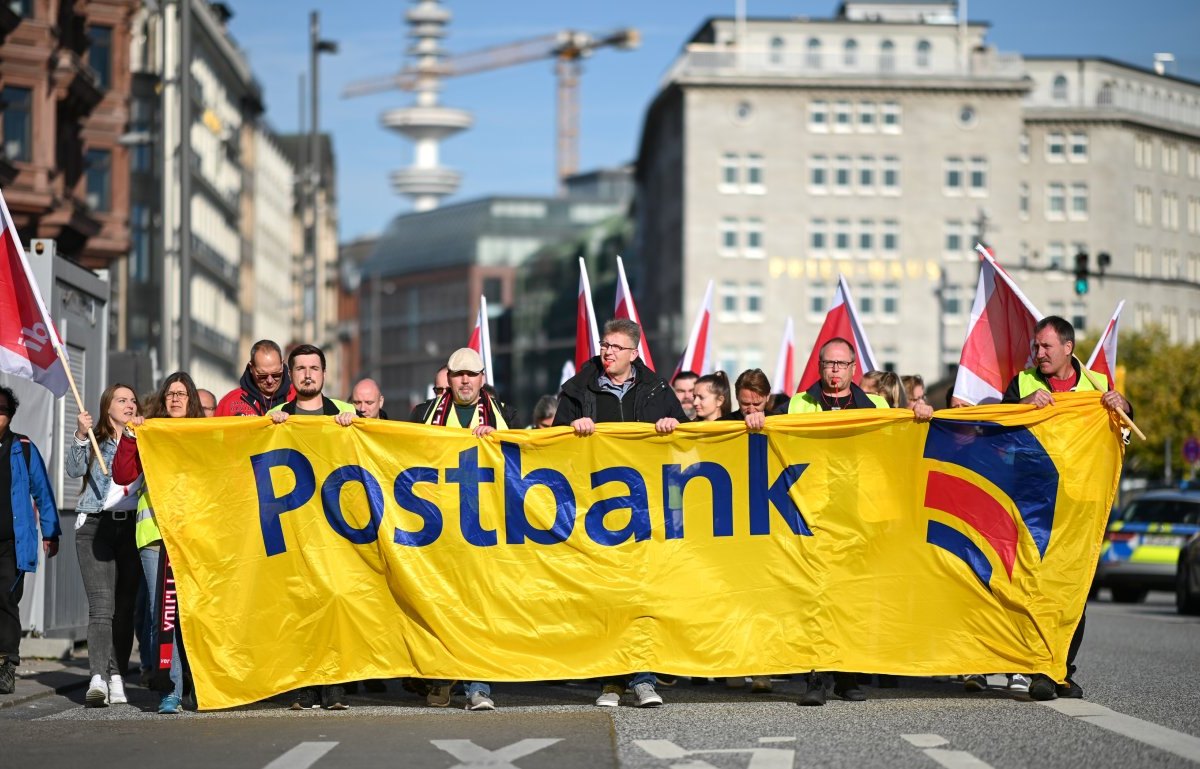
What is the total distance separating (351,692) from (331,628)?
5.52ft

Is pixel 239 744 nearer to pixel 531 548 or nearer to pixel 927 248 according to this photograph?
pixel 531 548

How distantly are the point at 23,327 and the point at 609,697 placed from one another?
165 inches

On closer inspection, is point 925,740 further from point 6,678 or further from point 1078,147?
point 1078,147

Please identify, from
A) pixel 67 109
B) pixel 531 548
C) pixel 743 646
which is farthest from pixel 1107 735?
pixel 67 109

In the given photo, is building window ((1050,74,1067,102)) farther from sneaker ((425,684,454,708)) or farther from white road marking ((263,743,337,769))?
→ white road marking ((263,743,337,769))

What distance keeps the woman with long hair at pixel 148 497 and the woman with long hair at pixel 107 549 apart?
0.14 metres

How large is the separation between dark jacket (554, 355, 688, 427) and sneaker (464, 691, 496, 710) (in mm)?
1717

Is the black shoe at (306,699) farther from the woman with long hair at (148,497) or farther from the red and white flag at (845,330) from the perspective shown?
the red and white flag at (845,330)

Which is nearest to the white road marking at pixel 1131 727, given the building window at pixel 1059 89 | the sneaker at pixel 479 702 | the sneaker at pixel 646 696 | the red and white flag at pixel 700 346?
the sneaker at pixel 646 696

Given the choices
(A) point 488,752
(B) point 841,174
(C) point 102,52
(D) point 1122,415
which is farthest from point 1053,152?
(A) point 488,752

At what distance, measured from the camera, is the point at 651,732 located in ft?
36.0

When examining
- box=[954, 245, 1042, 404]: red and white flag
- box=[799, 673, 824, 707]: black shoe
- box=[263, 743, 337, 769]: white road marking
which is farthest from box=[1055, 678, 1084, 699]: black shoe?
box=[263, 743, 337, 769]: white road marking

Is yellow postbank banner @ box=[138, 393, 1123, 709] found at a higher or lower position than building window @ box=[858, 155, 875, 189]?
lower

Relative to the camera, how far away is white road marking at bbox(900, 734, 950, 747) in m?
10.3
